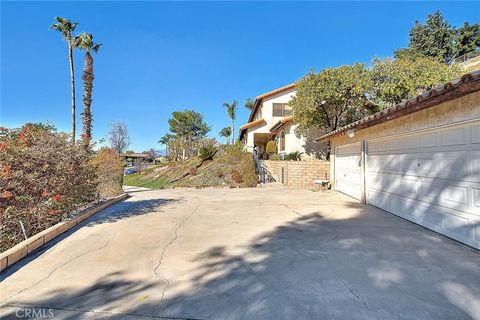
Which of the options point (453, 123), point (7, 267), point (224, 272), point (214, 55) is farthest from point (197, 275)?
point (214, 55)

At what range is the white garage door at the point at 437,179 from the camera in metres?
4.50

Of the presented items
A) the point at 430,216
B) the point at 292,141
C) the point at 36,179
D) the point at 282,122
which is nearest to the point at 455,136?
the point at 430,216

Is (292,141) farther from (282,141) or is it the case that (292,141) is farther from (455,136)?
(455,136)

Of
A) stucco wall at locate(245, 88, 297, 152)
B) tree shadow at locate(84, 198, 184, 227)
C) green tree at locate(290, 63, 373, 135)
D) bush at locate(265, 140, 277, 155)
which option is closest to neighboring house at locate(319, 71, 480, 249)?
tree shadow at locate(84, 198, 184, 227)

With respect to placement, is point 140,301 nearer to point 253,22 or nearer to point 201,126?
point 253,22

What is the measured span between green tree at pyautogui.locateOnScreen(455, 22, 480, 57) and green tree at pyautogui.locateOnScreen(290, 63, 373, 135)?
124 feet

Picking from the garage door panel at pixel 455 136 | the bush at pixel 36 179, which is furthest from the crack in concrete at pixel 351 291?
the bush at pixel 36 179

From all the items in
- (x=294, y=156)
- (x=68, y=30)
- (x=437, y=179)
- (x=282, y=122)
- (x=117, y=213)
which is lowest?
(x=117, y=213)

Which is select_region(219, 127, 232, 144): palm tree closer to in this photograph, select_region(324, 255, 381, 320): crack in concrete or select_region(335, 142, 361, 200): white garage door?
select_region(335, 142, 361, 200): white garage door

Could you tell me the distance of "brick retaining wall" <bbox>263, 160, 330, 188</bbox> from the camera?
15539mm

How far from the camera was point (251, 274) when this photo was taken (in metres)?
3.57

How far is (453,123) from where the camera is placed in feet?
16.0

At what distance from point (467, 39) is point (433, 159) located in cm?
5236

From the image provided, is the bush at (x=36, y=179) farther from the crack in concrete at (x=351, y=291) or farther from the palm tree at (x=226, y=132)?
the palm tree at (x=226, y=132)
